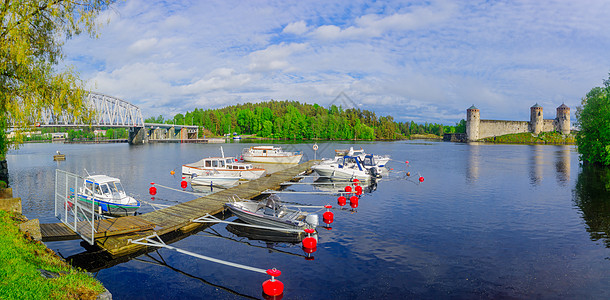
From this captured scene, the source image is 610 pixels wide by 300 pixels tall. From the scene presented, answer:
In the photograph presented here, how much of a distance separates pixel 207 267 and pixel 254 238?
4.78 meters

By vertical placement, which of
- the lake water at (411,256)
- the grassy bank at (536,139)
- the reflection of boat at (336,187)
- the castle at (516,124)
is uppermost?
the castle at (516,124)

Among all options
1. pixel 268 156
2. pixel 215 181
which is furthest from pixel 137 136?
pixel 215 181

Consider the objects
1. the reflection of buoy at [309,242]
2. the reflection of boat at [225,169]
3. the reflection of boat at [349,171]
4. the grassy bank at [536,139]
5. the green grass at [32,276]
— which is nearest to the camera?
the green grass at [32,276]

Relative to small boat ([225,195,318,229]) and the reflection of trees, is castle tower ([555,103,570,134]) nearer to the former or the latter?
the reflection of trees

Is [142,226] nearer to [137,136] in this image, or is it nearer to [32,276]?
[32,276]

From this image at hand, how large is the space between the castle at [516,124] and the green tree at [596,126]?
12664 centimetres

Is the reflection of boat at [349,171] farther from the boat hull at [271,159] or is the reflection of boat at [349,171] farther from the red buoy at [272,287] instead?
the red buoy at [272,287]

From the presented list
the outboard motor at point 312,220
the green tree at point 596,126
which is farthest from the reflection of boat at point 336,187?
the green tree at point 596,126

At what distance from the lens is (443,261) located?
57.8 feet

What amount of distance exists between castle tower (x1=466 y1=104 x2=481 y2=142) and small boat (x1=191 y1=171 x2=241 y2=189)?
171m

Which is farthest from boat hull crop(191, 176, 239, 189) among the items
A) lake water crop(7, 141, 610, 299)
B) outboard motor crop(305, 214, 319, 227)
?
outboard motor crop(305, 214, 319, 227)

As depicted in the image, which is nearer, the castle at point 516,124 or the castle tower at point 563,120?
the castle tower at point 563,120

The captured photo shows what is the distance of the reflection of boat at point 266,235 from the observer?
2091 cm

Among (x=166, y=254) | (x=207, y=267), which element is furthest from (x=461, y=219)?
(x=166, y=254)
